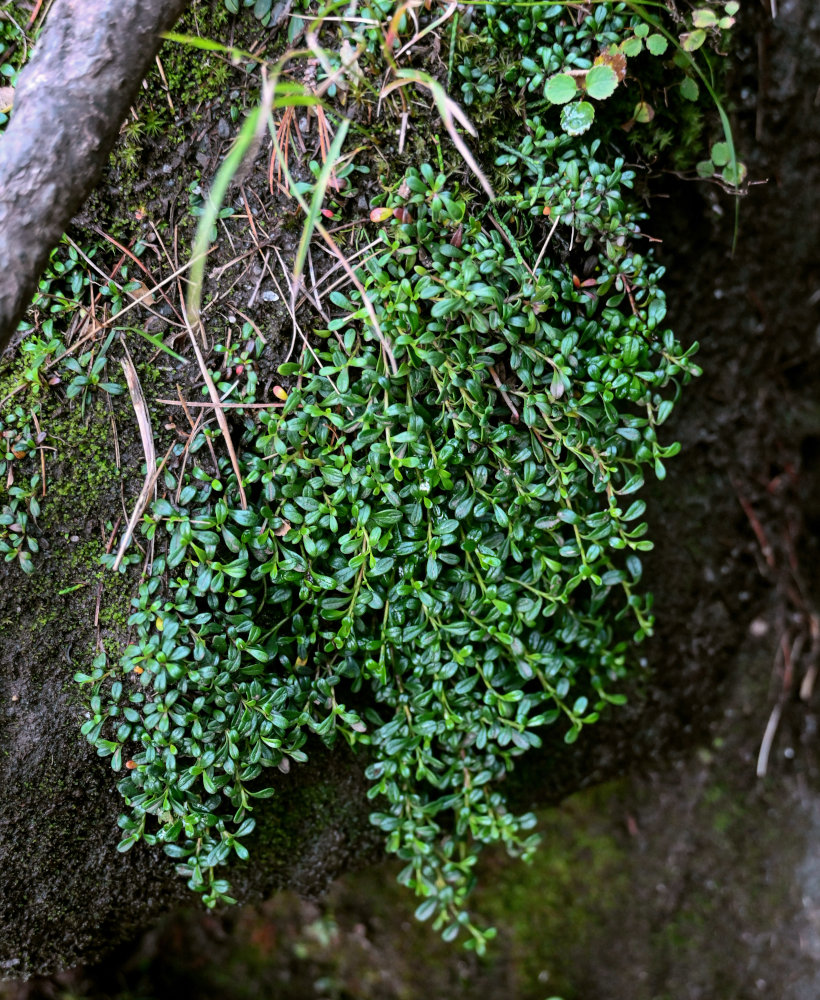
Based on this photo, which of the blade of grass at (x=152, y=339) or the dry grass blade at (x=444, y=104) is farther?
the blade of grass at (x=152, y=339)

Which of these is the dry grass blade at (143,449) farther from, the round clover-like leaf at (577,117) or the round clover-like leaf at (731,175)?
the round clover-like leaf at (731,175)

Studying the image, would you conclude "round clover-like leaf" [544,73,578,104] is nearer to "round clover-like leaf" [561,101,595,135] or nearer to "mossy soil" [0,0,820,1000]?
"round clover-like leaf" [561,101,595,135]

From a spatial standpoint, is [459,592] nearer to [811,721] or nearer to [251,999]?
[811,721]

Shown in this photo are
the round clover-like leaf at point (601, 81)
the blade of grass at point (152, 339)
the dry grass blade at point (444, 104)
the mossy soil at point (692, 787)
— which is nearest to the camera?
the dry grass blade at point (444, 104)

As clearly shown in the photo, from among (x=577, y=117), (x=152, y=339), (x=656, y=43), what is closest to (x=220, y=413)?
(x=152, y=339)

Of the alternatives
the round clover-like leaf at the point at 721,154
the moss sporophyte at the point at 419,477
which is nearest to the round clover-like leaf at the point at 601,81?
the moss sporophyte at the point at 419,477

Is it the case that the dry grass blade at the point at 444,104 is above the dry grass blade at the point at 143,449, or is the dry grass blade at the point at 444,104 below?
above

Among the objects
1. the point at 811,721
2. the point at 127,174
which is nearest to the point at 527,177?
the point at 127,174
